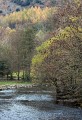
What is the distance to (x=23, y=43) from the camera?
115688mm

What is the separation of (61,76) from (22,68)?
62.6 m

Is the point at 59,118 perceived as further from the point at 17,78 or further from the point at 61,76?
the point at 17,78

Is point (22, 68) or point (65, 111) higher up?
point (65, 111)

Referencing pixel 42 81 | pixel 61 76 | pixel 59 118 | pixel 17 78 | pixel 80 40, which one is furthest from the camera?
pixel 17 78

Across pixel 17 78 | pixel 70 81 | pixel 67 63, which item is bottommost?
pixel 17 78

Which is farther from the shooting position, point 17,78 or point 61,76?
point 17,78

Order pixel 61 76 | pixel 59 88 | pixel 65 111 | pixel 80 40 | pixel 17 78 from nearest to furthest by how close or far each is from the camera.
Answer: pixel 80 40
pixel 65 111
pixel 61 76
pixel 59 88
pixel 17 78

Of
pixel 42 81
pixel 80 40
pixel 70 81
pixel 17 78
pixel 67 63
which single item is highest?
pixel 80 40

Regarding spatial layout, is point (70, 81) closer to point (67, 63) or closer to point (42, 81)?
point (67, 63)

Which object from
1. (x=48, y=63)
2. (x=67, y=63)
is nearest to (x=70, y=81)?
(x=48, y=63)

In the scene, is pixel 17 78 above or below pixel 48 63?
below

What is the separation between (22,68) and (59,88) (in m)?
51.0

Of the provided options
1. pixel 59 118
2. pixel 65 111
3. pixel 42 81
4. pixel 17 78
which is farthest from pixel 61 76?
pixel 17 78

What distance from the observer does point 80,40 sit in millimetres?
40688
